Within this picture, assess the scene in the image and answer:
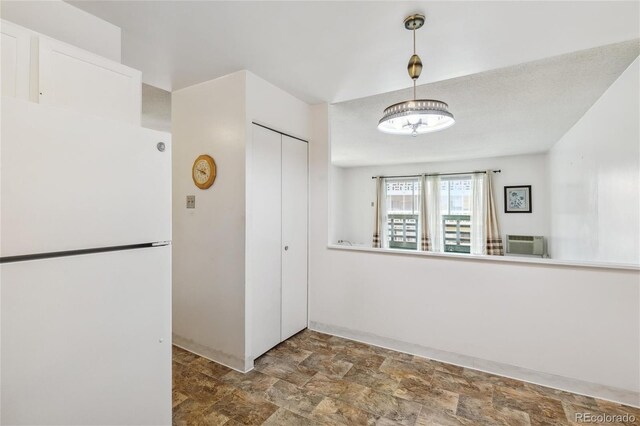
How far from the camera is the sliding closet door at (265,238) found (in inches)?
99.0

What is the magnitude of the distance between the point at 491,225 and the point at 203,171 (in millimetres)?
5825

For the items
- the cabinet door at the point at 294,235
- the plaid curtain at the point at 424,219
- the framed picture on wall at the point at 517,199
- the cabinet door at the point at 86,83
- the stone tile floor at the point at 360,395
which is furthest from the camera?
the plaid curtain at the point at 424,219

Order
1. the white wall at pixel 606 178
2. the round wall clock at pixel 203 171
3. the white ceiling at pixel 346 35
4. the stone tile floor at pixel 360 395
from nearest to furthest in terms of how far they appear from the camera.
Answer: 1. the white ceiling at pixel 346 35
2. the stone tile floor at pixel 360 395
3. the white wall at pixel 606 178
4. the round wall clock at pixel 203 171

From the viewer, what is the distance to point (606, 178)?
8.62 feet

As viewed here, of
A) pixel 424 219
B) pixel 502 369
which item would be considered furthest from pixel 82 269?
pixel 424 219

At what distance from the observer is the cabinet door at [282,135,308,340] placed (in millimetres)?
2893

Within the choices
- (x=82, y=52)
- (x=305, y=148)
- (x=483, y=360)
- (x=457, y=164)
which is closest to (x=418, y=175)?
(x=457, y=164)

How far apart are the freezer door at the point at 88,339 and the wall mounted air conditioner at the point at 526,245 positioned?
631 cm

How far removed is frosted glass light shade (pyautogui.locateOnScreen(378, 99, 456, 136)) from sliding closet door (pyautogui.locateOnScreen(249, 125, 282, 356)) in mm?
1060

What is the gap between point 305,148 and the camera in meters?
3.18

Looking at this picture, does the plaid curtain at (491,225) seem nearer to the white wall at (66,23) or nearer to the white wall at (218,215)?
the white wall at (218,215)

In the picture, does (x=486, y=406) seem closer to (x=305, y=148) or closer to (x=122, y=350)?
(x=122, y=350)

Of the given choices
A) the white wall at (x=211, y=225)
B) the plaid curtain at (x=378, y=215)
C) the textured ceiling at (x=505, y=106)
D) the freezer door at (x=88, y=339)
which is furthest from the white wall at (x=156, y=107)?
the plaid curtain at (x=378, y=215)

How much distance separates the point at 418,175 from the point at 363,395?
5.66 m
